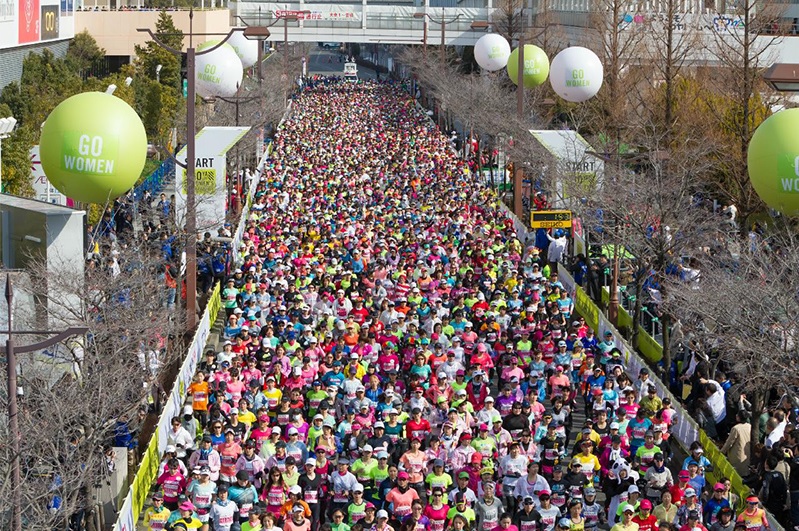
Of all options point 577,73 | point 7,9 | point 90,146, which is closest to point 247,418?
point 90,146

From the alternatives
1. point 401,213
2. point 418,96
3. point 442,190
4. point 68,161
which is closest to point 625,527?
point 68,161

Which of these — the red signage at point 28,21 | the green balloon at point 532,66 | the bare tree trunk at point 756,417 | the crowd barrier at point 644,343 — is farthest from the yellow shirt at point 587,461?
the red signage at point 28,21

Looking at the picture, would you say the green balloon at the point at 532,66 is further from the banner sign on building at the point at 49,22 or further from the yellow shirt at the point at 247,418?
the yellow shirt at the point at 247,418

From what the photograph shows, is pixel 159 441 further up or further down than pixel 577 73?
further down

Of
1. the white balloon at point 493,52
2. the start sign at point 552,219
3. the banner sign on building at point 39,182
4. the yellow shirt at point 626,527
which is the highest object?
the white balloon at point 493,52

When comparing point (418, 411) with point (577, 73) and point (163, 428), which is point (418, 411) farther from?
point (577, 73)

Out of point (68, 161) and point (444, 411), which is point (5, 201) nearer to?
point (68, 161)
